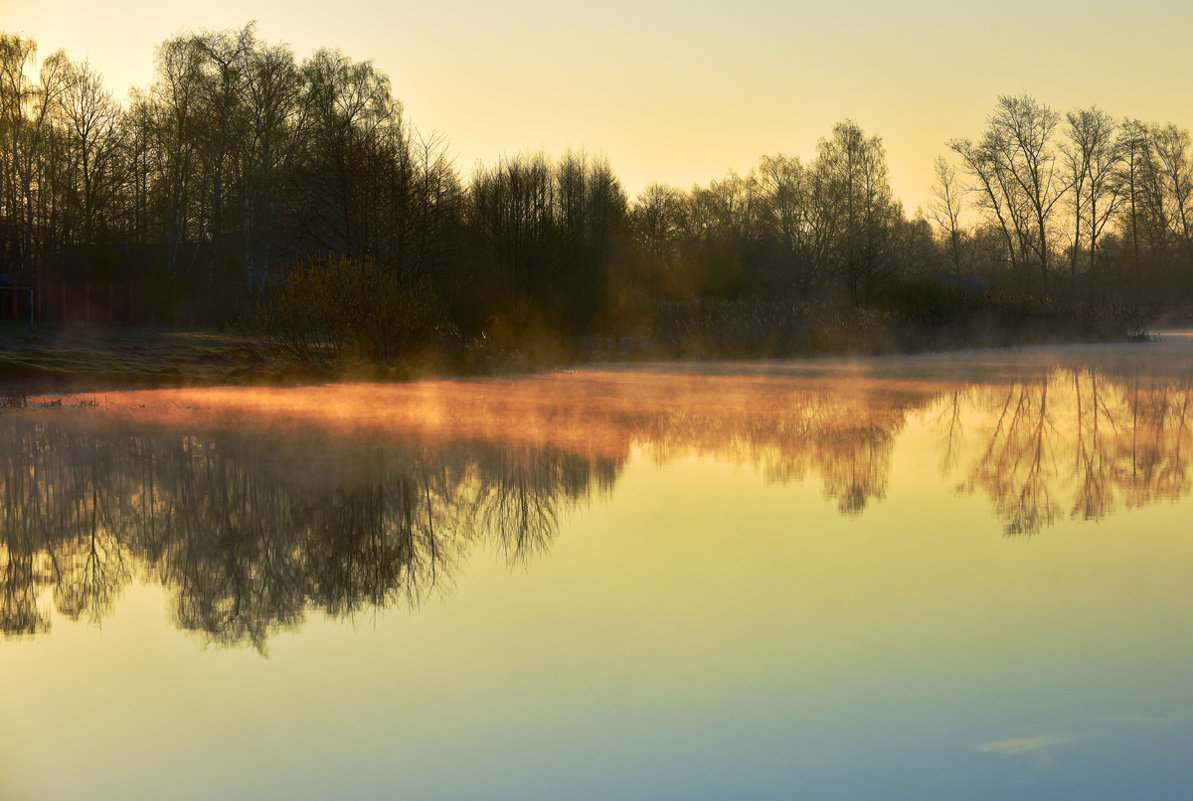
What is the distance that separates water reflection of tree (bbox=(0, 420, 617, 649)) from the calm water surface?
0.04m

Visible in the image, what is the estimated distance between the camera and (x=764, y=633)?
4.79m

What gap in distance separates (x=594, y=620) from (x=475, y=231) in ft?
75.0

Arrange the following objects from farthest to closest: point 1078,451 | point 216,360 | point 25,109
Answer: point 25,109 < point 216,360 < point 1078,451

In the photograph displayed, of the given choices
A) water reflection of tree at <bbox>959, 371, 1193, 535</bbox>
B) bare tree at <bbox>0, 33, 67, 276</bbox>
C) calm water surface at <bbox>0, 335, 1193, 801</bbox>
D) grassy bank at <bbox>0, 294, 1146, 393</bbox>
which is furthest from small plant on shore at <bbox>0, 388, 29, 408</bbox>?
bare tree at <bbox>0, 33, 67, 276</bbox>

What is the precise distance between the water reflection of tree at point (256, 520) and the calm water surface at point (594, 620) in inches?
1.4

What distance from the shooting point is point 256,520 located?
7.35 m

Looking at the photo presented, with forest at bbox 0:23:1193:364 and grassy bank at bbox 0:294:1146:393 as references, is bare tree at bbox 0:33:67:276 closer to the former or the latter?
forest at bbox 0:23:1193:364

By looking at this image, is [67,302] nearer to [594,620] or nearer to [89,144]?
[89,144]

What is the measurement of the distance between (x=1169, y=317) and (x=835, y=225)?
670 inches

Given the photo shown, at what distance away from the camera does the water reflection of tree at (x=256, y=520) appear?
18.3ft

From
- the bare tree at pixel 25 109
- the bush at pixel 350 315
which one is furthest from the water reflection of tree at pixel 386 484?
the bare tree at pixel 25 109

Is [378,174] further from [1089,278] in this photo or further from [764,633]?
[1089,278]

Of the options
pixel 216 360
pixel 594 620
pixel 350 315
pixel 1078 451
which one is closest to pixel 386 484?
pixel 594 620

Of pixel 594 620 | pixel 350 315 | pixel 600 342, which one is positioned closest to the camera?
pixel 594 620
